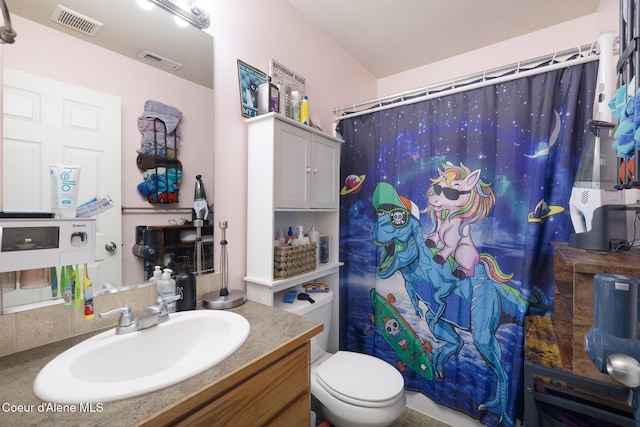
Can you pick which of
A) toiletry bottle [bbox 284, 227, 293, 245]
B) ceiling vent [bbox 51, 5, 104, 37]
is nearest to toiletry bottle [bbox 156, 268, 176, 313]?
toiletry bottle [bbox 284, 227, 293, 245]

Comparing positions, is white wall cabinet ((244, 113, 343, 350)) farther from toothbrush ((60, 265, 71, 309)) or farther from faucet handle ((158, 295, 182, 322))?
toothbrush ((60, 265, 71, 309))

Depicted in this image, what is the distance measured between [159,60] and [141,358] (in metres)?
1.13

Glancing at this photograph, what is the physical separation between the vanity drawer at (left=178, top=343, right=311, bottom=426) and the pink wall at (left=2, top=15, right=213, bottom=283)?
63 cm

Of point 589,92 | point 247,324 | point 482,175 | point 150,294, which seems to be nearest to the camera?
point 247,324

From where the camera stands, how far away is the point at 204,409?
0.63 m

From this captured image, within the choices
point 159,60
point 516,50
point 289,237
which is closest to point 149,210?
point 159,60

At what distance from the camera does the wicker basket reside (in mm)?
1352

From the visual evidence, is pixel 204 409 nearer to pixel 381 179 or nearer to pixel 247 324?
pixel 247 324

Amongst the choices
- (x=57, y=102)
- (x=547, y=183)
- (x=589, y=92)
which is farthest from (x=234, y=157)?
(x=589, y=92)

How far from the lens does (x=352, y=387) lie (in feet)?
4.09

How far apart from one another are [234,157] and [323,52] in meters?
1.11

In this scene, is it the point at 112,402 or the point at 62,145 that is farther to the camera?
the point at 62,145

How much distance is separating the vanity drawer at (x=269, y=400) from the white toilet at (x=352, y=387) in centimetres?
34

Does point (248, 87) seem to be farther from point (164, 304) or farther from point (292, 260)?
point (164, 304)
